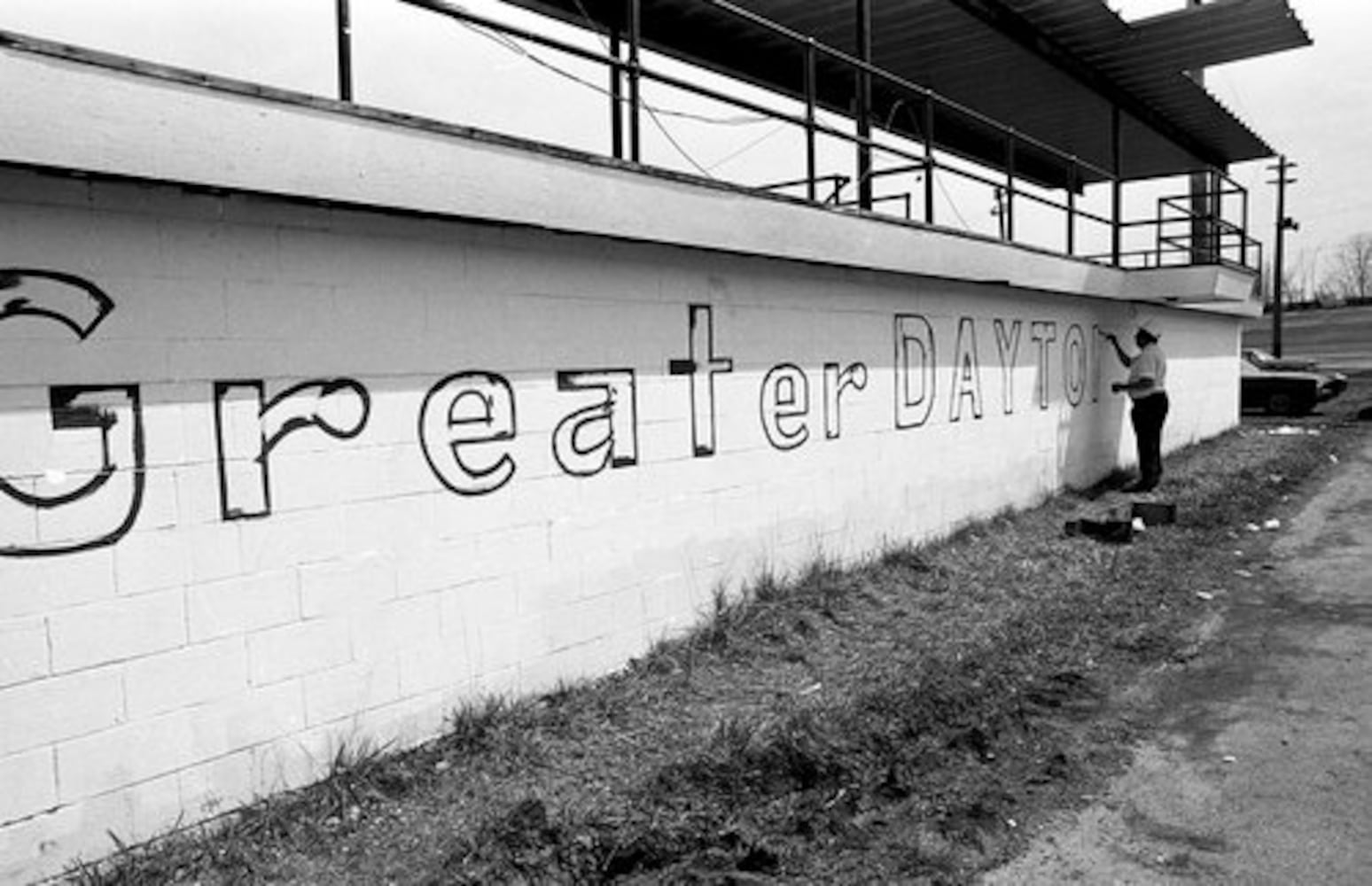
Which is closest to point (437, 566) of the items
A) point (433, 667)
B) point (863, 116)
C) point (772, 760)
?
point (433, 667)

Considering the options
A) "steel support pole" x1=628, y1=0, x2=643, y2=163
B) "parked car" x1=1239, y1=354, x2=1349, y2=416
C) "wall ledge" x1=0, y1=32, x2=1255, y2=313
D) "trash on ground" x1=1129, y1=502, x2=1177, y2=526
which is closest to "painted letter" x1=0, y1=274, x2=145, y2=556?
"wall ledge" x1=0, y1=32, x2=1255, y2=313

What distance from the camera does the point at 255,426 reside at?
386cm

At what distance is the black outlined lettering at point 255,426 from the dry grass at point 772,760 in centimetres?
114

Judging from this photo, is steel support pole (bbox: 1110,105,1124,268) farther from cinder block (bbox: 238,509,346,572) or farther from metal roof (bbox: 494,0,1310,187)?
cinder block (bbox: 238,509,346,572)

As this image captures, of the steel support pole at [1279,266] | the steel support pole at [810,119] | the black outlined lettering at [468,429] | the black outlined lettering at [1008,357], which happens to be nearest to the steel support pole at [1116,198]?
the black outlined lettering at [1008,357]

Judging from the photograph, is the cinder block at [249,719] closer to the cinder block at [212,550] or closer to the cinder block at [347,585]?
the cinder block at [347,585]

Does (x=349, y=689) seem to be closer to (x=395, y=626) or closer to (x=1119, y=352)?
(x=395, y=626)

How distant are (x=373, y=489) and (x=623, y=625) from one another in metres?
1.77

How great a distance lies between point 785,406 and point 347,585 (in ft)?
11.5

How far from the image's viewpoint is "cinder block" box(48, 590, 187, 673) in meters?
3.33

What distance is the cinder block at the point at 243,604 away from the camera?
3678 millimetres

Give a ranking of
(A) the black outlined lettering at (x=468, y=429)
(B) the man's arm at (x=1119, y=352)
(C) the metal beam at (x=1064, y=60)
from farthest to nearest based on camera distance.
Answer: (B) the man's arm at (x=1119, y=352)
(C) the metal beam at (x=1064, y=60)
(A) the black outlined lettering at (x=468, y=429)

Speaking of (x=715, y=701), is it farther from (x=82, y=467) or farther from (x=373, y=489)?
(x=82, y=467)

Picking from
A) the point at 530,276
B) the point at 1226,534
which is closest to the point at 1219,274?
the point at 1226,534
